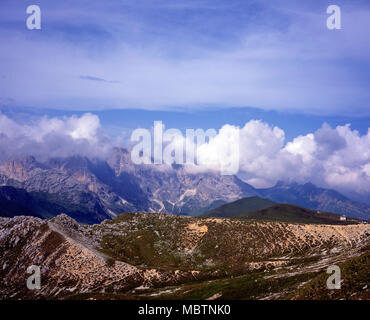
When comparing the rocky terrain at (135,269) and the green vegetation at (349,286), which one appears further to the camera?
the rocky terrain at (135,269)

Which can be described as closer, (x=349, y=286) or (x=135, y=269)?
→ (x=349, y=286)

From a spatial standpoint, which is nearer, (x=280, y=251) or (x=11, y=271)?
(x=11, y=271)

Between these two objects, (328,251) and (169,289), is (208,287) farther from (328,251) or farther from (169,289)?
(328,251)

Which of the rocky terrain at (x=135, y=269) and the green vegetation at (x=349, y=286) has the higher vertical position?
the green vegetation at (x=349, y=286)

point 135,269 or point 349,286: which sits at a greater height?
point 349,286

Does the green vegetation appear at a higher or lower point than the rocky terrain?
higher

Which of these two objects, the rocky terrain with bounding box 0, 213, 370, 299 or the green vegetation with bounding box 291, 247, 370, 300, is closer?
the green vegetation with bounding box 291, 247, 370, 300

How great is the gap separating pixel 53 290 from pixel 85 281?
45.3ft

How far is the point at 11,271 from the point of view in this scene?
547 ft
